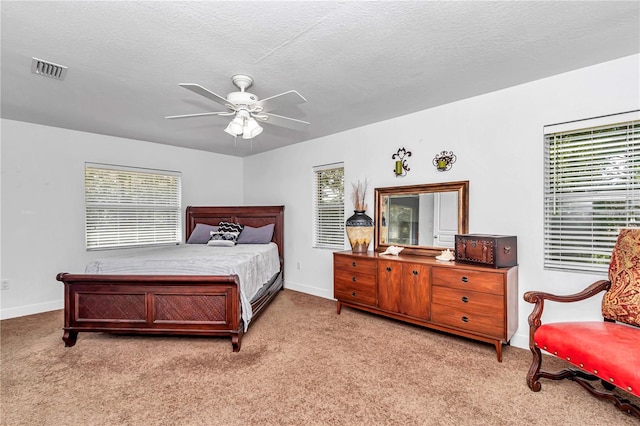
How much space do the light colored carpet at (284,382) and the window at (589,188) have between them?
0.97 metres

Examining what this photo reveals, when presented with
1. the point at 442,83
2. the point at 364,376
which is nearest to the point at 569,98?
the point at 442,83

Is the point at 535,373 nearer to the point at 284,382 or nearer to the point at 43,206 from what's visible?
the point at 284,382

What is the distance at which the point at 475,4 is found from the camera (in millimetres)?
1706

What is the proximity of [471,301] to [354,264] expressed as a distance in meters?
1.29

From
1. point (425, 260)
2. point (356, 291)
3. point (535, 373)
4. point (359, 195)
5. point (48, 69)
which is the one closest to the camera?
point (535, 373)

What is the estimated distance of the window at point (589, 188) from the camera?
2334mm

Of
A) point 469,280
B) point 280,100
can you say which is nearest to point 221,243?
point 280,100

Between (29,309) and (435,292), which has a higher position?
(435,292)

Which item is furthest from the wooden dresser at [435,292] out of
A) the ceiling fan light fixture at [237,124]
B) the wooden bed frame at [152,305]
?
the ceiling fan light fixture at [237,124]

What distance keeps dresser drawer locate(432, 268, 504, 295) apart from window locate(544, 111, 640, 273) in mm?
571

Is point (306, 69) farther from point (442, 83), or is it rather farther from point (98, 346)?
point (98, 346)

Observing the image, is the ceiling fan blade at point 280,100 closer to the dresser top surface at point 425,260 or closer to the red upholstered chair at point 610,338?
the dresser top surface at point 425,260

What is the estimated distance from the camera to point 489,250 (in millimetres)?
2619

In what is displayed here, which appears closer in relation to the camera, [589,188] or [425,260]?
[589,188]
